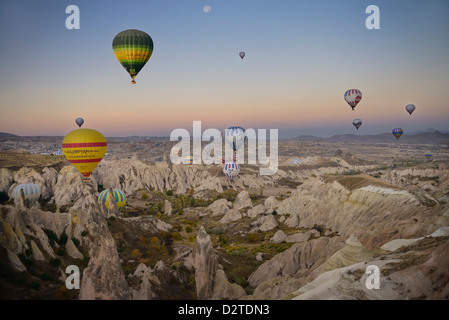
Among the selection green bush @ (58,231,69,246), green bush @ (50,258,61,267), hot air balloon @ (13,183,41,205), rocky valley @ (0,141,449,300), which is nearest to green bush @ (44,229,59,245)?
rocky valley @ (0,141,449,300)

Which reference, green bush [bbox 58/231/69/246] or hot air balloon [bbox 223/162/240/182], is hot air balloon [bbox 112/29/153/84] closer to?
green bush [bbox 58/231/69/246]

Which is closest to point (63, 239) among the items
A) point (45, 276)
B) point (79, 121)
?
point (45, 276)

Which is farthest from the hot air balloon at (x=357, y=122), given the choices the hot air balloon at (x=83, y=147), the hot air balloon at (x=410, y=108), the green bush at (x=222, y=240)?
the hot air balloon at (x=83, y=147)

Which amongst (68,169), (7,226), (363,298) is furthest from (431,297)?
(68,169)

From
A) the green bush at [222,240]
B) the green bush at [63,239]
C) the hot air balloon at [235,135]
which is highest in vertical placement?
the hot air balloon at [235,135]

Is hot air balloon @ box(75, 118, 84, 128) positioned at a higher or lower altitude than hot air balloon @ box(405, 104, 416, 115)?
lower

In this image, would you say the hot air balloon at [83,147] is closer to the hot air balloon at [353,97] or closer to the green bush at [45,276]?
the green bush at [45,276]

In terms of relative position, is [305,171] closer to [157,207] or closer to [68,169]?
[157,207]
